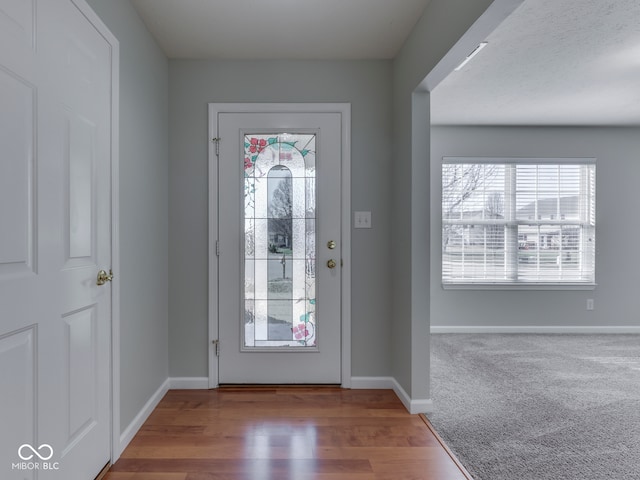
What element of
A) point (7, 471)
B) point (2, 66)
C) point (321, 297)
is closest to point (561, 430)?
point (321, 297)

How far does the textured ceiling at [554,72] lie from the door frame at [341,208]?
3.71ft

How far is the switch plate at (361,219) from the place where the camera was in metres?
2.83

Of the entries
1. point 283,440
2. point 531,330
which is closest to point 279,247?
point 283,440

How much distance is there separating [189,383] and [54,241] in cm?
172

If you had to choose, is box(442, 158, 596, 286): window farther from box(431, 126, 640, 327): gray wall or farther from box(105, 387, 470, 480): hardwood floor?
box(105, 387, 470, 480): hardwood floor

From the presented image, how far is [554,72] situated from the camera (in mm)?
3045

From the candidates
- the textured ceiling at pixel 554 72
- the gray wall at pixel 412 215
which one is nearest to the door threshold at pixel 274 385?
the gray wall at pixel 412 215

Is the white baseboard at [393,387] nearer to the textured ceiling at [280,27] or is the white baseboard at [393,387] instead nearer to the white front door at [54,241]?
the white front door at [54,241]

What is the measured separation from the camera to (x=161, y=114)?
2662mm

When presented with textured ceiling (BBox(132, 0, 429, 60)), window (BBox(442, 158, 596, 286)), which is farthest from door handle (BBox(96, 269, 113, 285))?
window (BBox(442, 158, 596, 286))

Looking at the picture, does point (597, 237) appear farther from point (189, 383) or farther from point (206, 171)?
point (189, 383)

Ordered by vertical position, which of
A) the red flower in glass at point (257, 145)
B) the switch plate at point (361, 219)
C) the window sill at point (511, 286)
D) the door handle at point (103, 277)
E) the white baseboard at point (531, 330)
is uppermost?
the red flower in glass at point (257, 145)

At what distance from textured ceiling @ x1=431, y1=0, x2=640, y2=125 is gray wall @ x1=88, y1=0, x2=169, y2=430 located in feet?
7.16

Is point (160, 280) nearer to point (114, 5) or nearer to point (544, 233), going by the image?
point (114, 5)
